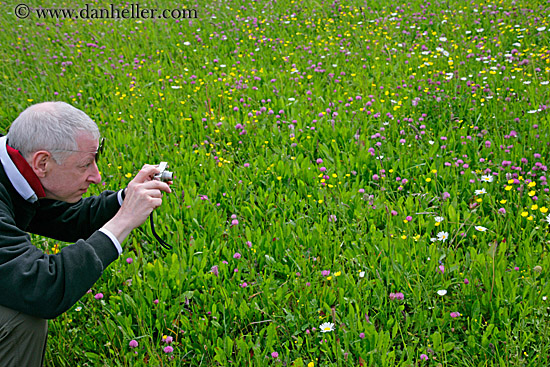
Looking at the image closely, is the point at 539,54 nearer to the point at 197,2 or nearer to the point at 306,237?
the point at 306,237

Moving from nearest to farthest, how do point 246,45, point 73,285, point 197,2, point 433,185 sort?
1. point 73,285
2. point 433,185
3. point 246,45
4. point 197,2

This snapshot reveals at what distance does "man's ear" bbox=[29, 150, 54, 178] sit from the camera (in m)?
1.94

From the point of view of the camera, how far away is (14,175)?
1941 millimetres

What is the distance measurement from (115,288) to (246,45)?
389cm

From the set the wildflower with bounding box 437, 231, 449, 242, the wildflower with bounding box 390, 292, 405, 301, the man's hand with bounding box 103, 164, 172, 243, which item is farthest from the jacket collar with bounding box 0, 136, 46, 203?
the wildflower with bounding box 437, 231, 449, 242

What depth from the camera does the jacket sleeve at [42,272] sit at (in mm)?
1741

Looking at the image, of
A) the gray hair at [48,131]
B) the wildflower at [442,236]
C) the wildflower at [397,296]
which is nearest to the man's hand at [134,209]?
the gray hair at [48,131]

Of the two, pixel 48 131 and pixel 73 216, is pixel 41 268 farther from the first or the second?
pixel 73 216

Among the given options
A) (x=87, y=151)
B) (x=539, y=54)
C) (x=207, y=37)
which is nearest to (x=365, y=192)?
(x=87, y=151)

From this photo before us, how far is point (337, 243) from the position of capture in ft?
9.30

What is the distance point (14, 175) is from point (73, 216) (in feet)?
1.57

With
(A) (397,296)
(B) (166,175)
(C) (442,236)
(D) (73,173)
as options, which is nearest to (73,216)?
(D) (73,173)

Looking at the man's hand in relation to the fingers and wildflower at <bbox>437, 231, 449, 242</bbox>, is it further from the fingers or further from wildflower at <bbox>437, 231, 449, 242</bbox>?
wildflower at <bbox>437, 231, 449, 242</bbox>

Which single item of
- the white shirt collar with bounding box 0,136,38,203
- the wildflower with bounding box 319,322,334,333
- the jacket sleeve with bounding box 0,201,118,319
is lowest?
the wildflower with bounding box 319,322,334,333
